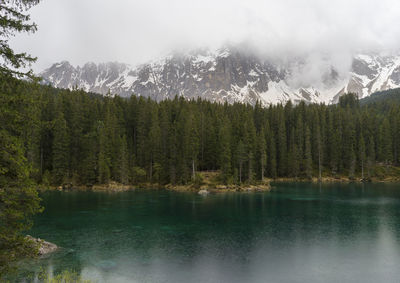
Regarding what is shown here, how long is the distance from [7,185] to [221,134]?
275 feet

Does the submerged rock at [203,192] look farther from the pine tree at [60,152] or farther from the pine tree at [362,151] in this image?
the pine tree at [362,151]

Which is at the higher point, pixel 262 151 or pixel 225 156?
pixel 262 151

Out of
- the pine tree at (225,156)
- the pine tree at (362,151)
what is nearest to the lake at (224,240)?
the pine tree at (225,156)

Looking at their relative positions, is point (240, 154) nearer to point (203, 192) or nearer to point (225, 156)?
point (225, 156)

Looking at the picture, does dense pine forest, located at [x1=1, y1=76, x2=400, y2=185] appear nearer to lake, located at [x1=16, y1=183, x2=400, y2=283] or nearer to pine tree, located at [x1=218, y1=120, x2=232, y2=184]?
pine tree, located at [x1=218, y1=120, x2=232, y2=184]

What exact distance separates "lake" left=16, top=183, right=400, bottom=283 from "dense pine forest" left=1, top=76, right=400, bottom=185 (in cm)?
2961

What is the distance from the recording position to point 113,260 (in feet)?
98.2

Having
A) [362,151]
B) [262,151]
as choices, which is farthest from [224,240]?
[362,151]

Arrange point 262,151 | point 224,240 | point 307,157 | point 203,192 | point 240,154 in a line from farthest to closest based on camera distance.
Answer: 1. point 307,157
2. point 262,151
3. point 240,154
4. point 203,192
5. point 224,240

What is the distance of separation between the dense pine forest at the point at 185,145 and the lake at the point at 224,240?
29607 mm

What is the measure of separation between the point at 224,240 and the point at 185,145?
58347 millimetres

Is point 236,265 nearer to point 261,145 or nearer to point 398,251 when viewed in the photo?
point 398,251

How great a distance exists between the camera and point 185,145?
3706 inches

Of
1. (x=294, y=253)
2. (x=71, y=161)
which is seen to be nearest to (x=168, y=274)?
(x=294, y=253)
